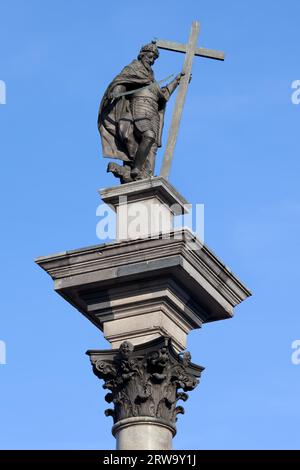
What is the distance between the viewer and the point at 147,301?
1013 inches

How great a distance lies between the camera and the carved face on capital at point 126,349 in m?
25.2

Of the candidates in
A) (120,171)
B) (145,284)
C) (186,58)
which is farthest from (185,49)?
(145,284)

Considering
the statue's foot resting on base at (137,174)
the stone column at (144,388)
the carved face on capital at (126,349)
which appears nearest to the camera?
the stone column at (144,388)

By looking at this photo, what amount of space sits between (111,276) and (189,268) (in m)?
1.14

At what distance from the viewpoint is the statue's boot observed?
27375mm

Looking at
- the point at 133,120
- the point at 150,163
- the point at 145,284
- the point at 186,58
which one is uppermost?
the point at 186,58

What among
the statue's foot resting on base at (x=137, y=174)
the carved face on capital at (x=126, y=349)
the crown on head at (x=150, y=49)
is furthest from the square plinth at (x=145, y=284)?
the crown on head at (x=150, y=49)

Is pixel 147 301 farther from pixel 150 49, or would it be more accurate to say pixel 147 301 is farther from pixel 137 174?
pixel 150 49

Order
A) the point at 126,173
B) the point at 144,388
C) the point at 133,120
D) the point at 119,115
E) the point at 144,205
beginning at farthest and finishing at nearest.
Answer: the point at 119,115 < the point at 133,120 < the point at 126,173 < the point at 144,205 < the point at 144,388

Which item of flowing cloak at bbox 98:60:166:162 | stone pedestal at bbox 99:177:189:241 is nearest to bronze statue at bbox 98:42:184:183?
flowing cloak at bbox 98:60:166:162

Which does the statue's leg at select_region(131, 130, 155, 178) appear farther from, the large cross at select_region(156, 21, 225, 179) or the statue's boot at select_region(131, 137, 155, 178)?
the large cross at select_region(156, 21, 225, 179)

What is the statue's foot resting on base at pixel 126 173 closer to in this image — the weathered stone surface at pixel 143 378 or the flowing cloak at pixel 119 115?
the flowing cloak at pixel 119 115

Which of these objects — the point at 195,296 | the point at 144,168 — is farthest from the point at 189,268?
the point at 144,168

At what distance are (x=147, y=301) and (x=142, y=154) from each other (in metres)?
2.78
